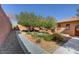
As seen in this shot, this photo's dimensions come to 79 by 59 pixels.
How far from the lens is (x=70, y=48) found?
4.03m

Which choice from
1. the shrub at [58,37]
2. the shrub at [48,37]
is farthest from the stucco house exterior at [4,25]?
the shrub at [58,37]

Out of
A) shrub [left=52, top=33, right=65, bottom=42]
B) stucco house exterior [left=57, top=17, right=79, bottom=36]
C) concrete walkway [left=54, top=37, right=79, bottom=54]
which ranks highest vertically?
stucco house exterior [left=57, top=17, right=79, bottom=36]

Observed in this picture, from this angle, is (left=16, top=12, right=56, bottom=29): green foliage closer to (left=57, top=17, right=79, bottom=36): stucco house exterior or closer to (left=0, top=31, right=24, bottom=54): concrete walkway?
(left=57, top=17, right=79, bottom=36): stucco house exterior

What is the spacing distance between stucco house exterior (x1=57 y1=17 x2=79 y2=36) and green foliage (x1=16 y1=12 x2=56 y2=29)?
0.45 feet

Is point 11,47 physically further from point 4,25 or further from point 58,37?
point 58,37

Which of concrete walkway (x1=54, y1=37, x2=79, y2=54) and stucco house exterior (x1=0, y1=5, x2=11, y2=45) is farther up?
stucco house exterior (x1=0, y1=5, x2=11, y2=45)

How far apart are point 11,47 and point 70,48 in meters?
1.04

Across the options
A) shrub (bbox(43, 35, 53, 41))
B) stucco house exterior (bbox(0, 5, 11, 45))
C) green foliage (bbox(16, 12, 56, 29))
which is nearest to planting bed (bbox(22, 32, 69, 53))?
shrub (bbox(43, 35, 53, 41))

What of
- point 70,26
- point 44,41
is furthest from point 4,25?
point 70,26

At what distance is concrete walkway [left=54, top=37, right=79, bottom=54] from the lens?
4.02 m

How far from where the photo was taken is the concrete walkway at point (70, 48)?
13.2 ft
